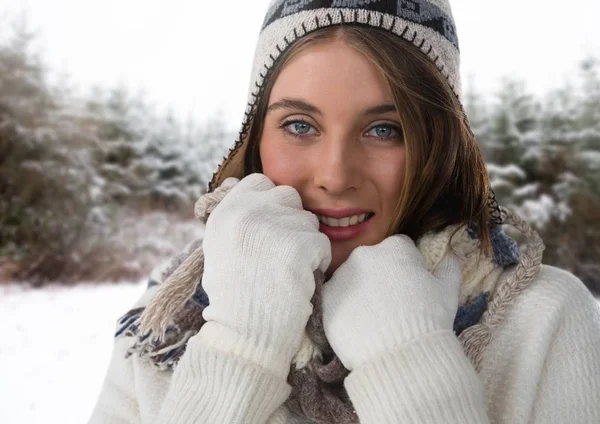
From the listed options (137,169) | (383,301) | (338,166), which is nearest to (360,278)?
(383,301)

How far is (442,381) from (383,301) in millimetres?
124

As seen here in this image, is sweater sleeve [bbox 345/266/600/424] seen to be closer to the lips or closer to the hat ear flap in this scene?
the lips

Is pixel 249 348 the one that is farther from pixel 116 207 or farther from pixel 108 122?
pixel 108 122

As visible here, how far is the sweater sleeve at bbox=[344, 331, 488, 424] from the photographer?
57 centimetres

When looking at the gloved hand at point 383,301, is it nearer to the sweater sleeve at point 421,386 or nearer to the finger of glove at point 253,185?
the sweater sleeve at point 421,386

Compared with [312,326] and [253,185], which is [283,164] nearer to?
[253,185]

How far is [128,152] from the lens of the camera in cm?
289

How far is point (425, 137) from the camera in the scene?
0.80 m

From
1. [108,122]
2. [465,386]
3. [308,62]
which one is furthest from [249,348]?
[108,122]

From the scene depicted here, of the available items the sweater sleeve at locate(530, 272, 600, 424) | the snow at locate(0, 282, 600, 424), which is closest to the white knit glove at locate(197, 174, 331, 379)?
the sweater sleeve at locate(530, 272, 600, 424)

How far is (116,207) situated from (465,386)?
2482mm

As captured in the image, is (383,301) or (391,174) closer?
(383,301)

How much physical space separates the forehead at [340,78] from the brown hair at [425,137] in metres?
0.01

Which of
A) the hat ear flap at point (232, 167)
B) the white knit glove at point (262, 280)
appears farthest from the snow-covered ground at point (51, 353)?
the white knit glove at point (262, 280)
